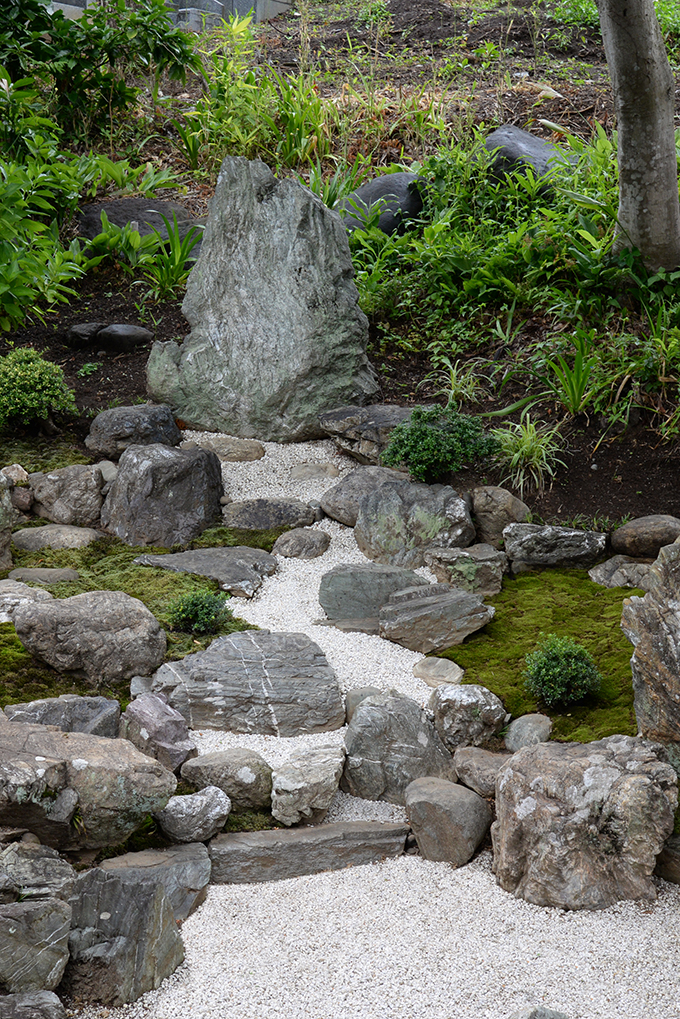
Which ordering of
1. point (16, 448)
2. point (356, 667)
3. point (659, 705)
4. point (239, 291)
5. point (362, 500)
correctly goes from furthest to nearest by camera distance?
point (239, 291) → point (16, 448) → point (362, 500) → point (356, 667) → point (659, 705)

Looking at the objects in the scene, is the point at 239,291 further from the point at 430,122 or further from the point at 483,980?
the point at 483,980

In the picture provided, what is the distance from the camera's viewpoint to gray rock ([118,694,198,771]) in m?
3.91

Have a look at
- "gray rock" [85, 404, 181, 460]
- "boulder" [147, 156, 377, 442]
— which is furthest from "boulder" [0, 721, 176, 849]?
"boulder" [147, 156, 377, 442]

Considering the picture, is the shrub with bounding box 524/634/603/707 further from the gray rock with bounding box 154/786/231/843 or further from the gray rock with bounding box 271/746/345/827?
the gray rock with bounding box 154/786/231/843

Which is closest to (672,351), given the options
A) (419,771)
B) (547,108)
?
(419,771)

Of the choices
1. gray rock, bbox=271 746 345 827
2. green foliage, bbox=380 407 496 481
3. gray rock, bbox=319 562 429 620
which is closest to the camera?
gray rock, bbox=271 746 345 827

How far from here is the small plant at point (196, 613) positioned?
4816 millimetres

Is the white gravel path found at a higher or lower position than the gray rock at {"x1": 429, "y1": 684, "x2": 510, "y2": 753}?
lower

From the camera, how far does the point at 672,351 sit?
6074mm

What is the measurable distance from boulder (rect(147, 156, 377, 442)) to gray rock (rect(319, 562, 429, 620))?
1.94m

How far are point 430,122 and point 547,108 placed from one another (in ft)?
4.66

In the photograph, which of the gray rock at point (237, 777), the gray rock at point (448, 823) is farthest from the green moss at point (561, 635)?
the gray rock at point (237, 777)

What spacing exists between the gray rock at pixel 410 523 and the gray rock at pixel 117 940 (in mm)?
2941

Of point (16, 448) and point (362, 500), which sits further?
point (16, 448)
